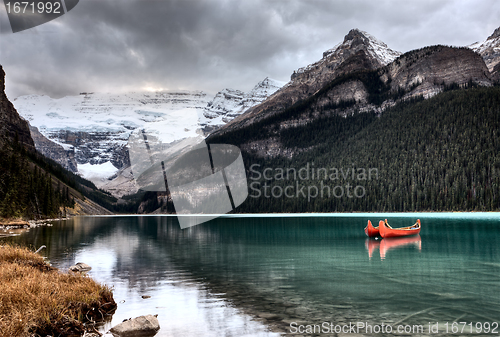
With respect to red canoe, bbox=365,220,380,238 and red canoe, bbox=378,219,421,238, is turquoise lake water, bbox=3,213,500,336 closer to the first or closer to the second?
red canoe, bbox=378,219,421,238

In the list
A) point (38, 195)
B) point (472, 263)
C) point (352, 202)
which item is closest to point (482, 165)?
point (352, 202)

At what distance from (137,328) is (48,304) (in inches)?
113

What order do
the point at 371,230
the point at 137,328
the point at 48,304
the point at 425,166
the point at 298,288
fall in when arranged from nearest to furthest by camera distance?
1. the point at 48,304
2. the point at 137,328
3. the point at 298,288
4. the point at 371,230
5. the point at 425,166

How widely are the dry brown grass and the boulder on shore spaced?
1.12m

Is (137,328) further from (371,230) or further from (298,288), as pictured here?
(371,230)

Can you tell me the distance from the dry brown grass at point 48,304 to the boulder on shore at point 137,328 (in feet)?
3.67

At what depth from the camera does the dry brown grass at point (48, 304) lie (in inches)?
386

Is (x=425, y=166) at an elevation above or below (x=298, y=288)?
above

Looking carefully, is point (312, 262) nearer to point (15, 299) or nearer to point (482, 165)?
point (15, 299)

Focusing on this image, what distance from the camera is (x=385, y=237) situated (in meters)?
50.8

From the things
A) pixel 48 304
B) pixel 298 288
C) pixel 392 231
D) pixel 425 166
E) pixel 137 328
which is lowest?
pixel 392 231

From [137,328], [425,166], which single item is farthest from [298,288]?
[425,166]

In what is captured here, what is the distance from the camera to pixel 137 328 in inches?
469

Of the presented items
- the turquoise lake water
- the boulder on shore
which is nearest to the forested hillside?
the turquoise lake water
